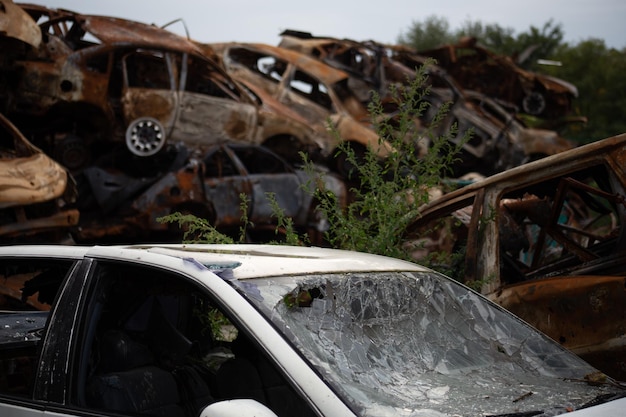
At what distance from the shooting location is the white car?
95.9 inches

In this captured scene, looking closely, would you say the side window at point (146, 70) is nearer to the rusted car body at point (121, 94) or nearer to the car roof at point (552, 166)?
the rusted car body at point (121, 94)

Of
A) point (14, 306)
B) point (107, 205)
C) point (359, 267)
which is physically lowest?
point (107, 205)

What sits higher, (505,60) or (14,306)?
(505,60)

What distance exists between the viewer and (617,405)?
2527mm

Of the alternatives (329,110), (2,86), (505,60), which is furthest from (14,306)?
(505,60)

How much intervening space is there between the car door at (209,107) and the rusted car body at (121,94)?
1 centimetres

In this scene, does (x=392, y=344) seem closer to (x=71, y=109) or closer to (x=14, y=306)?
(x=14, y=306)

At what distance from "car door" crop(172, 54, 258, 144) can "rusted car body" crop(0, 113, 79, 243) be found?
2.93 metres

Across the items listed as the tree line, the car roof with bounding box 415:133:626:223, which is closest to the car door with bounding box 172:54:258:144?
the car roof with bounding box 415:133:626:223

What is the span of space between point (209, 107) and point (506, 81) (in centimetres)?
1110

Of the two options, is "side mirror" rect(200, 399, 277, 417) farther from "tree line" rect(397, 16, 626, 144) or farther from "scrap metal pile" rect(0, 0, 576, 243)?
"tree line" rect(397, 16, 626, 144)

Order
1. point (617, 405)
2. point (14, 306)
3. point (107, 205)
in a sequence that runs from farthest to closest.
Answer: point (107, 205)
point (14, 306)
point (617, 405)

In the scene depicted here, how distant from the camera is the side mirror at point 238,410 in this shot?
219 cm

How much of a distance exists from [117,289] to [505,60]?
60.8 ft
